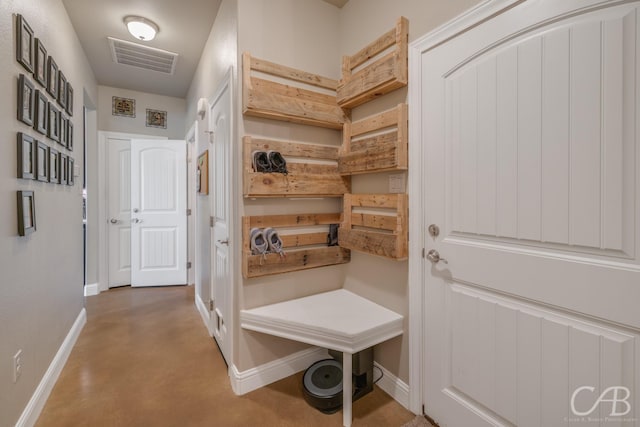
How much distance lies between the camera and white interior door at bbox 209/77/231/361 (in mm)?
2037

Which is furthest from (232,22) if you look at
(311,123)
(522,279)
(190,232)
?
(190,232)

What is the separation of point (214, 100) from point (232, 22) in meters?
0.64

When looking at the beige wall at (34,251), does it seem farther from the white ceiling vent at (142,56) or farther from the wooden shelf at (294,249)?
the wooden shelf at (294,249)

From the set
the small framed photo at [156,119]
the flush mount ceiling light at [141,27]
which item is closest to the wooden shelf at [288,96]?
the flush mount ceiling light at [141,27]

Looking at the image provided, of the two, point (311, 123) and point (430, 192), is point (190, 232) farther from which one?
point (430, 192)

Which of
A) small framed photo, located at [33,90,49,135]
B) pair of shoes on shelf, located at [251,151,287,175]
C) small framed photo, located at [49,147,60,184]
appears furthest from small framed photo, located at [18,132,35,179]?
pair of shoes on shelf, located at [251,151,287,175]

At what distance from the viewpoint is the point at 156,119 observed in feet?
13.6

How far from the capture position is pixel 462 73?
140 centimetres

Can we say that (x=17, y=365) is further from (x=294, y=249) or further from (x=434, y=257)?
(x=434, y=257)

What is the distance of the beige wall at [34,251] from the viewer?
1.33 m

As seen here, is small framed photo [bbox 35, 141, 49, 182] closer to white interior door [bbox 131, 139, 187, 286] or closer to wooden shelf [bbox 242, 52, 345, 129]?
wooden shelf [bbox 242, 52, 345, 129]

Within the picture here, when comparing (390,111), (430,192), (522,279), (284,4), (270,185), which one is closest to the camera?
(522,279)

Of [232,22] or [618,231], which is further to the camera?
[232,22]

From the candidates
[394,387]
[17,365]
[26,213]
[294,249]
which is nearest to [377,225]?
[294,249]
